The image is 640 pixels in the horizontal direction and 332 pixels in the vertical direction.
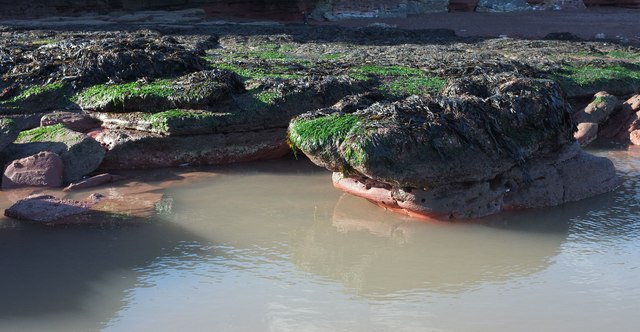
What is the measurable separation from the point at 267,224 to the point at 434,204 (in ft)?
4.35

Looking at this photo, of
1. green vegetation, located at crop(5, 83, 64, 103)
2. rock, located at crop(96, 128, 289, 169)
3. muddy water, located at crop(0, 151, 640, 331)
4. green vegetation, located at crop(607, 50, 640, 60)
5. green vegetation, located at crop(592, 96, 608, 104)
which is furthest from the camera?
green vegetation, located at crop(607, 50, 640, 60)

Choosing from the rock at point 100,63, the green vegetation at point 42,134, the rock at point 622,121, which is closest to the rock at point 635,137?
the rock at point 622,121

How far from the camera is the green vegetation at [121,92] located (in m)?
8.81

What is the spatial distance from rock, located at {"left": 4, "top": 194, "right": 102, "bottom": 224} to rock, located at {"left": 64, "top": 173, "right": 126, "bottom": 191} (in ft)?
2.01

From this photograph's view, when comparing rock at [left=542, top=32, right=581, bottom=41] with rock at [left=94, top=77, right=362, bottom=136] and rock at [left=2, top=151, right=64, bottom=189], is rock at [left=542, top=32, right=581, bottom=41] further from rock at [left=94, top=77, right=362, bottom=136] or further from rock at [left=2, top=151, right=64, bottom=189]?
rock at [left=2, top=151, right=64, bottom=189]

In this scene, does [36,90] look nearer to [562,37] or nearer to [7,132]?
[7,132]

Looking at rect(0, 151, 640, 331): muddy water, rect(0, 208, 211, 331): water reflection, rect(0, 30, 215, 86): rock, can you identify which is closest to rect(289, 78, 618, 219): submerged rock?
rect(0, 151, 640, 331): muddy water

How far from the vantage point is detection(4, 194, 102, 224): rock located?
656cm

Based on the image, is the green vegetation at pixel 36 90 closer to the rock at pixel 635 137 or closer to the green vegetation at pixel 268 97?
the green vegetation at pixel 268 97

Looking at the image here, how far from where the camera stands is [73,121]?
877cm

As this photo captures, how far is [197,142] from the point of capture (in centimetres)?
845

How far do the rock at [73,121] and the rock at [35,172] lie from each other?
3.35ft

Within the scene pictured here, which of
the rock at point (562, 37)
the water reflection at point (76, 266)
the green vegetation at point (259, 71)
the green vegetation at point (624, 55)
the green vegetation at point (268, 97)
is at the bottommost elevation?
the water reflection at point (76, 266)

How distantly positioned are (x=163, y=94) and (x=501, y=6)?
15.0 m
